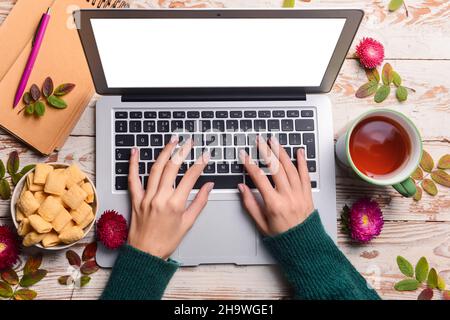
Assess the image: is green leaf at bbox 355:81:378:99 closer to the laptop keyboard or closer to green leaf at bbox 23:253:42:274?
the laptop keyboard

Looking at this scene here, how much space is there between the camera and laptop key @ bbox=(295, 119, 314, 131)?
63cm

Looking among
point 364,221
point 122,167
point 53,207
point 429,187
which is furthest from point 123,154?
point 429,187

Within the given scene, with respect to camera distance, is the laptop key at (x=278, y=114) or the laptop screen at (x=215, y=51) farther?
the laptop key at (x=278, y=114)

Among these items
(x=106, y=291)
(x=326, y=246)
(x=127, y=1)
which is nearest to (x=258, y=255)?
(x=326, y=246)

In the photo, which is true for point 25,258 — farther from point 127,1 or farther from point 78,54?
point 127,1

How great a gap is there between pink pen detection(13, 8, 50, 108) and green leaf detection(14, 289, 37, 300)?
0.86 feet

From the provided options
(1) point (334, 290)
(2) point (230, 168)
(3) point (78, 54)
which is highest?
(3) point (78, 54)

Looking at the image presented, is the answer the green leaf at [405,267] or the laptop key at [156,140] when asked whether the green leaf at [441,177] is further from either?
the laptop key at [156,140]

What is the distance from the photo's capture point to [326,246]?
1.98 ft

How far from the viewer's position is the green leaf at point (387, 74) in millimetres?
676

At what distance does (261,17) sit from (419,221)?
0.40m

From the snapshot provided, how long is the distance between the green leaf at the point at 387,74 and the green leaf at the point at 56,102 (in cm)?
48

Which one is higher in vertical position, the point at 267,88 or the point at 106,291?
the point at 267,88

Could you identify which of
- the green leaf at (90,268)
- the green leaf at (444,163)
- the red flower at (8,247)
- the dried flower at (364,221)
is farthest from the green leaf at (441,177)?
the red flower at (8,247)
